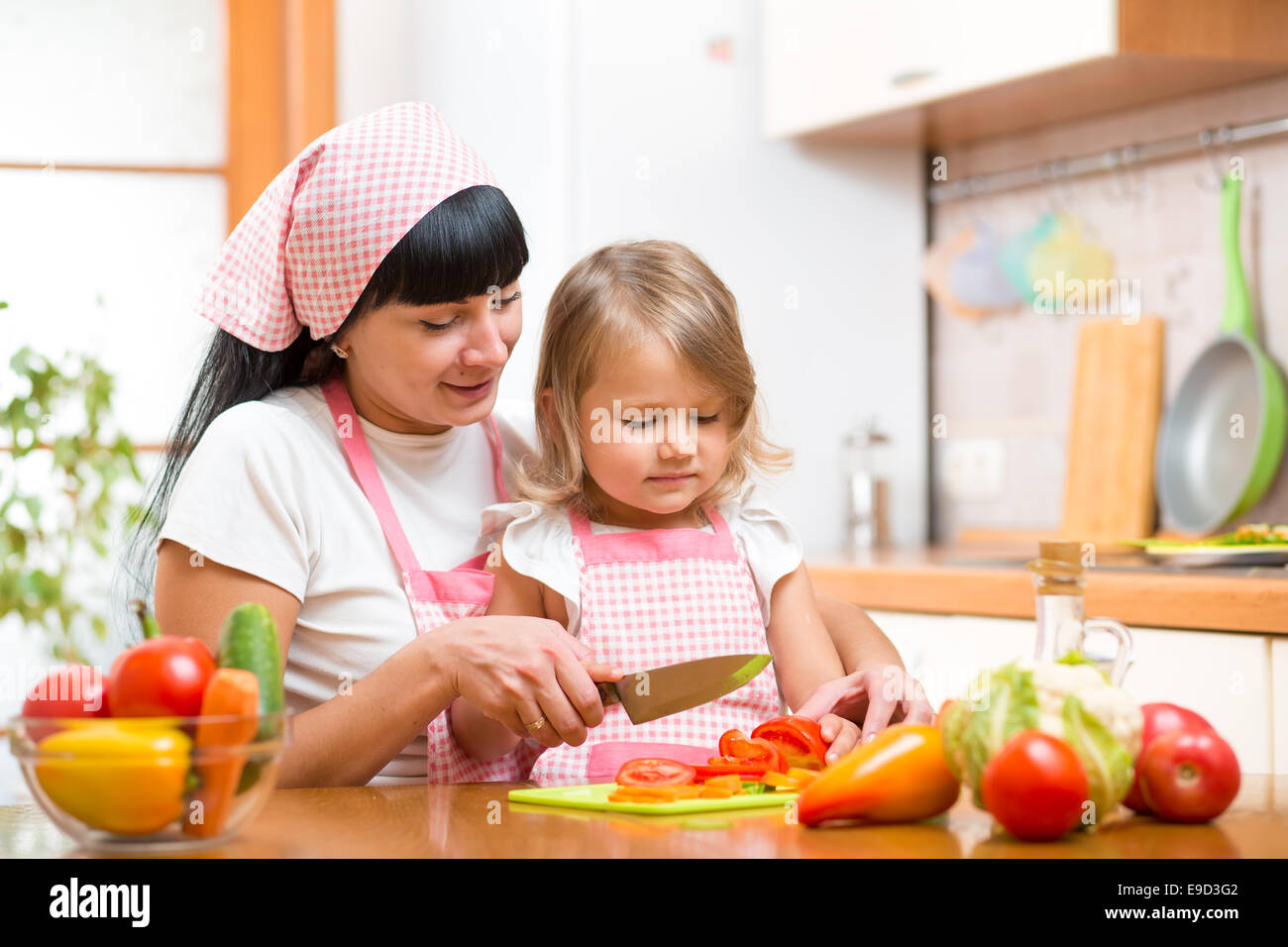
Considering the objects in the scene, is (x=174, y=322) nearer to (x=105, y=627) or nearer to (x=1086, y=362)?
(x=105, y=627)

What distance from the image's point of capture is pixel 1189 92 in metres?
2.52

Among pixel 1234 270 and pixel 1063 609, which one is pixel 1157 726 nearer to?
pixel 1063 609

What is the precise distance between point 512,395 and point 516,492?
49.4 inches

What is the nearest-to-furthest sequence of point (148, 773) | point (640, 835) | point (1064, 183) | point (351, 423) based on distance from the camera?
1. point (148, 773)
2. point (640, 835)
3. point (351, 423)
4. point (1064, 183)

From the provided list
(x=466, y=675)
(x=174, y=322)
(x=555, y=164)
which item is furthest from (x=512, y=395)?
(x=466, y=675)

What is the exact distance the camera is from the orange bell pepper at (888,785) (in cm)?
81

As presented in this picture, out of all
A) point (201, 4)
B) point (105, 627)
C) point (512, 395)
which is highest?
point (201, 4)

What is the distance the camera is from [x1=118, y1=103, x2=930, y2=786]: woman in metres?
1.24

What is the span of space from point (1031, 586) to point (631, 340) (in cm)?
94

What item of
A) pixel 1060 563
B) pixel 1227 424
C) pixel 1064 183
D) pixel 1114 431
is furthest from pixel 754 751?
pixel 1064 183

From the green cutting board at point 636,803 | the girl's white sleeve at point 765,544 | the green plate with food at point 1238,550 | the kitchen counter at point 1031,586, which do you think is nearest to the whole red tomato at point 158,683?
the green cutting board at point 636,803

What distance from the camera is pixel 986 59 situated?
2482 mm

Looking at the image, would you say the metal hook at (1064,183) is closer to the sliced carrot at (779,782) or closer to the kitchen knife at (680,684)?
the kitchen knife at (680,684)

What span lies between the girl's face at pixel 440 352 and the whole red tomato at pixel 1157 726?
67 cm
